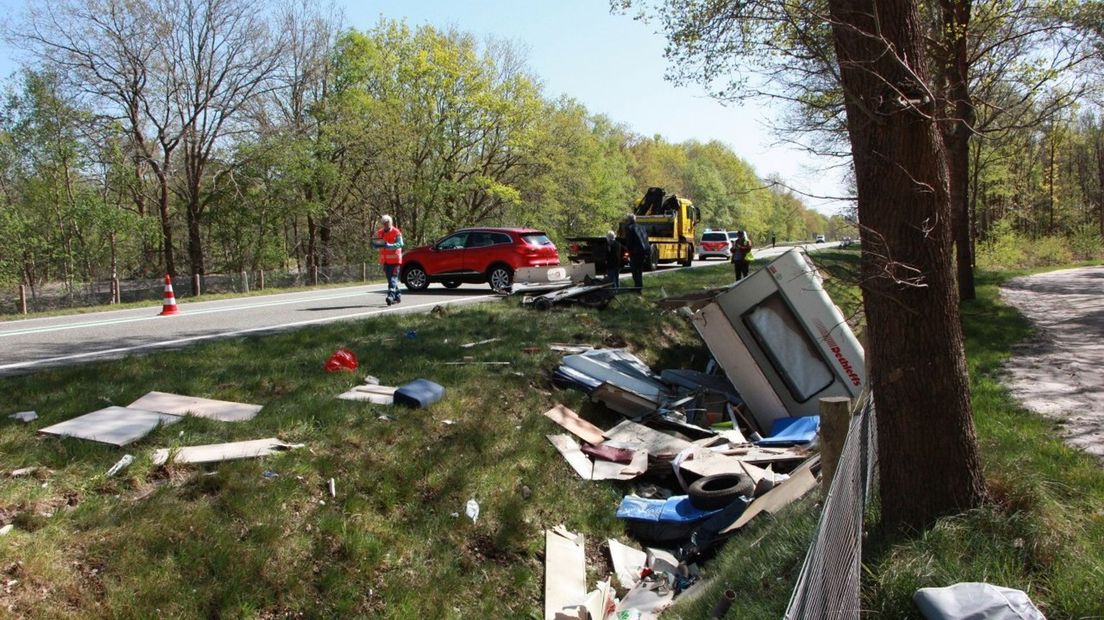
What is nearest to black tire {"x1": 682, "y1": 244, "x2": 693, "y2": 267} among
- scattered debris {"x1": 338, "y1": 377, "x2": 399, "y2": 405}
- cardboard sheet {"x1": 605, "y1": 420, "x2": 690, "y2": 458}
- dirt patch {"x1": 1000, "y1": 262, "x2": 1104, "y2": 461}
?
dirt patch {"x1": 1000, "y1": 262, "x2": 1104, "y2": 461}

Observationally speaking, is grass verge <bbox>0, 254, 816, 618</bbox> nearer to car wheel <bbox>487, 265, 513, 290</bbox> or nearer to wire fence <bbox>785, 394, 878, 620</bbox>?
wire fence <bbox>785, 394, 878, 620</bbox>

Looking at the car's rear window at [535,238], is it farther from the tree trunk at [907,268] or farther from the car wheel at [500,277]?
the tree trunk at [907,268]

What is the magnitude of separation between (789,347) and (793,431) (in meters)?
1.38

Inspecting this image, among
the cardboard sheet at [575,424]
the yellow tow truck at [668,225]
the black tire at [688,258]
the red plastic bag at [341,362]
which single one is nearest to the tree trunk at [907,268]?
the cardboard sheet at [575,424]

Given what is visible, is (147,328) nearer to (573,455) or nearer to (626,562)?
(573,455)

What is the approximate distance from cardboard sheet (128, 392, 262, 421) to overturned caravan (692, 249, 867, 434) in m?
5.60

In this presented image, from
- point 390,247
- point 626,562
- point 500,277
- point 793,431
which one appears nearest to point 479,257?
point 500,277

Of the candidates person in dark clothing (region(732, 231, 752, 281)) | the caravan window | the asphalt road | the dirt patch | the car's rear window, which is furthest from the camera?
person in dark clothing (region(732, 231, 752, 281))

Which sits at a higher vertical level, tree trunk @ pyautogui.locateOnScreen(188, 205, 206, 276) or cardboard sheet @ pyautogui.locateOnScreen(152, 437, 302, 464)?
tree trunk @ pyautogui.locateOnScreen(188, 205, 206, 276)

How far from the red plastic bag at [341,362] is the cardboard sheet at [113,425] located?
1.98 meters

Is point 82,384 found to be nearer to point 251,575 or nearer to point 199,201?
point 251,575

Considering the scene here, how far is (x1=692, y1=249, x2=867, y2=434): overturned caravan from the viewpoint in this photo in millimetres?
8344

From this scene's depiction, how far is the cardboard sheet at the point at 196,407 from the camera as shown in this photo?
223 inches

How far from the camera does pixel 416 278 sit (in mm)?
19062
